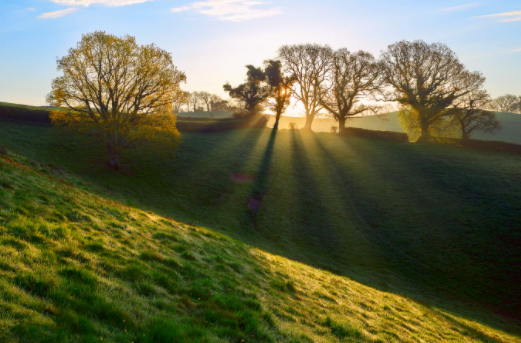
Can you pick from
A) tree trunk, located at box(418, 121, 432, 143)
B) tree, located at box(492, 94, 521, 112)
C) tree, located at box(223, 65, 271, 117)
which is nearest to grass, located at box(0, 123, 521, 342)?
tree trunk, located at box(418, 121, 432, 143)

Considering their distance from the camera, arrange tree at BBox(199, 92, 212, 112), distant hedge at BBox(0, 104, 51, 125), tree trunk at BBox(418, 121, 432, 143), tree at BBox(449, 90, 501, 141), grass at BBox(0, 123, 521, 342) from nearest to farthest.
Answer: grass at BBox(0, 123, 521, 342) < distant hedge at BBox(0, 104, 51, 125) < tree at BBox(449, 90, 501, 141) < tree trunk at BBox(418, 121, 432, 143) < tree at BBox(199, 92, 212, 112)

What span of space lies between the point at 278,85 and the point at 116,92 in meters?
52.6

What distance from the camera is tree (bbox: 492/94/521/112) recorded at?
143075 millimetres

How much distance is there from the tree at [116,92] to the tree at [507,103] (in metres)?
165

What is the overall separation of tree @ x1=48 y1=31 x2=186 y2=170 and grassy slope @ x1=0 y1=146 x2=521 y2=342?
20241mm

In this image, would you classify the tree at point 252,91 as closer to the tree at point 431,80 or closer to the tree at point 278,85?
the tree at point 278,85

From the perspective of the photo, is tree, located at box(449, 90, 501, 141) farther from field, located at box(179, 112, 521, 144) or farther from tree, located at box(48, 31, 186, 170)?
tree, located at box(48, 31, 186, 170)

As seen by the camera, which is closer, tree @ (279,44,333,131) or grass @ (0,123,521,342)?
grass @ (0,123,521,342)

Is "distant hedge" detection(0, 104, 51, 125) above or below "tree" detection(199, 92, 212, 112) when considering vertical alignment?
below

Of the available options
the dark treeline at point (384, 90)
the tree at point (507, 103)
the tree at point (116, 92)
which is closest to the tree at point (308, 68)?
the dark treeline at point (384, 90)

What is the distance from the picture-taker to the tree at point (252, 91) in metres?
80.4

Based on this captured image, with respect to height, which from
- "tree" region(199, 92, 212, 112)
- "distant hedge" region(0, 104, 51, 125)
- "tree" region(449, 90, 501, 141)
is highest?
"tree" region(199, 92, 212, 112)

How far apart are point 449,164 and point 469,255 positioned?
25.4 meters

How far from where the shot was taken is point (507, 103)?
14638 centimetres
